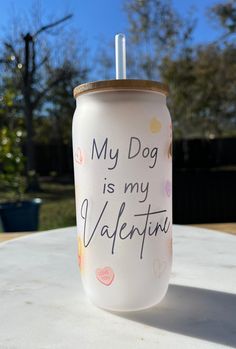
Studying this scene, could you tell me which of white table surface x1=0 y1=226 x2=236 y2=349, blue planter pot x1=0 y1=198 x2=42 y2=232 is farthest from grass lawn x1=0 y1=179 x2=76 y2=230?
white table surface x1=0 y1=226 x2=236 y2=349

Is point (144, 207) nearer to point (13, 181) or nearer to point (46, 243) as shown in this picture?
point (46, 243)

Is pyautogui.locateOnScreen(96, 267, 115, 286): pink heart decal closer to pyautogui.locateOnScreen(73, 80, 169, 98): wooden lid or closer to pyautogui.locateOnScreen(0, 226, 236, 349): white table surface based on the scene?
pyautogui.locateOnScreen(0, 226, 236, 349): white table surface

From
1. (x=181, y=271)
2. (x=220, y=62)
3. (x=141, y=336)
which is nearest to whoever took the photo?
(x=141, y=336)

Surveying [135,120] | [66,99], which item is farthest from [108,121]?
[66,99]

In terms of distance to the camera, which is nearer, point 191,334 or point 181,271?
point 191,334

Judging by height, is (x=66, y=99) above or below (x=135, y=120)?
above

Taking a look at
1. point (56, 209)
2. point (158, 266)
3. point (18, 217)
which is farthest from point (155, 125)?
point (56, 209)

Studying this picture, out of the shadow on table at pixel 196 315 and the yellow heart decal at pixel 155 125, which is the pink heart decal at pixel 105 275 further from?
the yellow heart decal at pixel 155 125

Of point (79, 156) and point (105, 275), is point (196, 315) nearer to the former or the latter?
point (105, 275)
